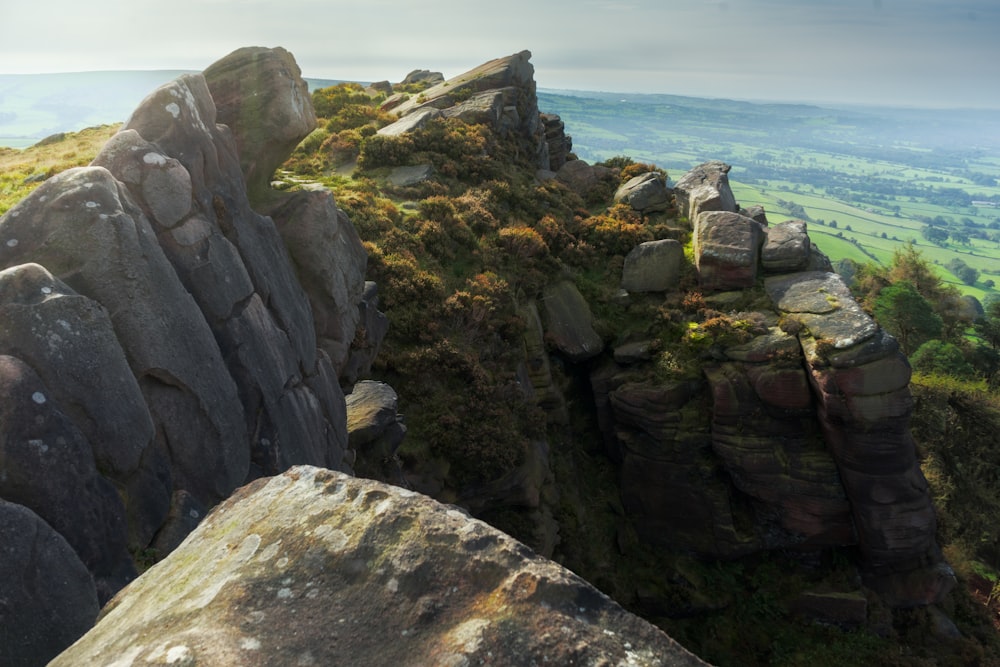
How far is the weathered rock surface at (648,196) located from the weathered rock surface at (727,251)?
877 cm

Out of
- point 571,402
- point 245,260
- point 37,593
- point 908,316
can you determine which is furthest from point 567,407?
point 908,316

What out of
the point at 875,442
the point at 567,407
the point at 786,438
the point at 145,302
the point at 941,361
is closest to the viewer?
the point at 145,302

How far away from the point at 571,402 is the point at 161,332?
23206 mm

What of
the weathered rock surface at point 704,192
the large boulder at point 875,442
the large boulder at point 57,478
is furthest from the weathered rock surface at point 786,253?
the large boulder at point 57,478

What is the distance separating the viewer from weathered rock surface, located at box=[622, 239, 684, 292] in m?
31.4

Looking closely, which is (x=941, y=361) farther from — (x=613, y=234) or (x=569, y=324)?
(x=569, y=324)

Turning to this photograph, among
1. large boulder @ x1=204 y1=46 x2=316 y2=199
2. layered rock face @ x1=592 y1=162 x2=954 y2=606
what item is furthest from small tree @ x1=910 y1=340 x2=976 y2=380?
large boulder @ x1=204 y1=46 x2=316 y2=199

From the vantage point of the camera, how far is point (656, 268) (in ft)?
104

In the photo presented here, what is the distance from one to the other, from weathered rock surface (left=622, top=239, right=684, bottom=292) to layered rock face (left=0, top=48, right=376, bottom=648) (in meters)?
20.2

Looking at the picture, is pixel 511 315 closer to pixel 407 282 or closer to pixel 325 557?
pixel 407 282

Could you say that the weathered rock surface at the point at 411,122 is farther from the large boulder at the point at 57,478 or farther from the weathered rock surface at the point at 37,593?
the weathered rock surface at the point at 37,593

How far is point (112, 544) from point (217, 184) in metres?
8.30

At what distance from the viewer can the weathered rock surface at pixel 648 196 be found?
39.9 m

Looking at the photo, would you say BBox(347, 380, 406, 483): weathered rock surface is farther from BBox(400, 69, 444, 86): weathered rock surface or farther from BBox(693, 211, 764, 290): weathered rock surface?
BBox(400, 69, 444, 86): weathered rock surface
